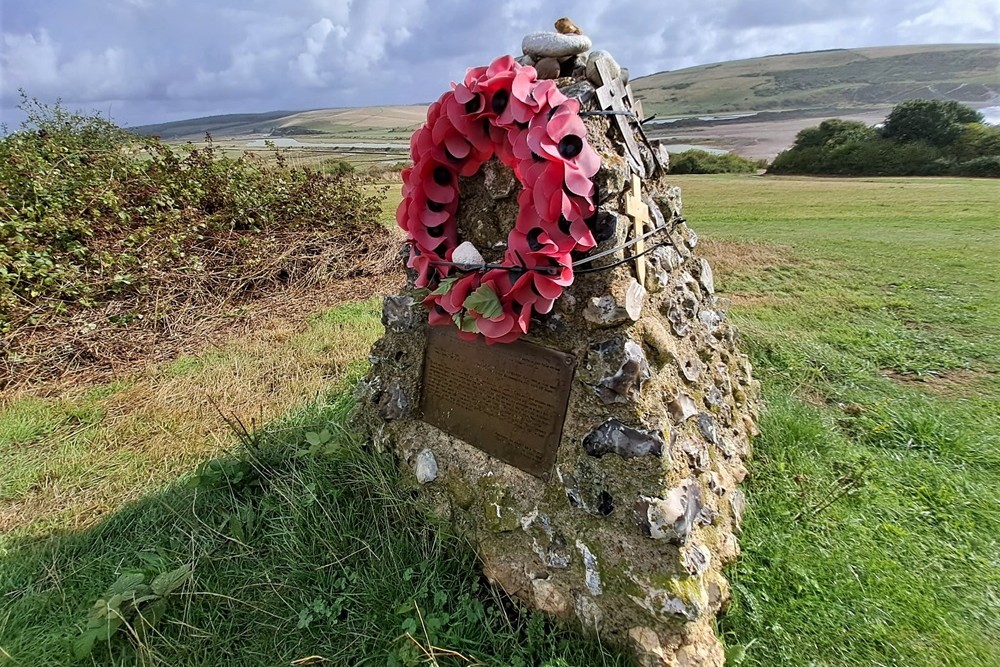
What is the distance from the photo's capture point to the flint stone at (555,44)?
193 cm

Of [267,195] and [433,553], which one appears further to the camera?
[267,195]

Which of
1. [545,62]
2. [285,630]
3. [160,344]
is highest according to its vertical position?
[545,62]

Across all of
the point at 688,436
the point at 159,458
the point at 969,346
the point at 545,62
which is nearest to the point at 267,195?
the point at 159,458

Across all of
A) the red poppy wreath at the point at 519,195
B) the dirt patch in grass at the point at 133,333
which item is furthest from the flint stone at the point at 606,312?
the dirt patch in grass at the point at 133,333

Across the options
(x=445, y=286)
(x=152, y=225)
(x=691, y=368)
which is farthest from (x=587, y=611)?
(x=152, y=225)

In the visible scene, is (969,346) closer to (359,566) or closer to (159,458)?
(359,566)

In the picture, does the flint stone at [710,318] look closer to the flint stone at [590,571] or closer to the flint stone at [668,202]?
the flint stone at [668,202]

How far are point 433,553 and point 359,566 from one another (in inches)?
12.7

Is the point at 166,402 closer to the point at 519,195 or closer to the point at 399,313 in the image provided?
the point at 399,313

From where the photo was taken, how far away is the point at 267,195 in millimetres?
7598

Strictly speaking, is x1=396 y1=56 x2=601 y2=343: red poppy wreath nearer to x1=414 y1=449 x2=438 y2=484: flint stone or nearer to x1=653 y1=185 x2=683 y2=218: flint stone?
x1=414 y1=449 x2=438 y2=484: flint stone

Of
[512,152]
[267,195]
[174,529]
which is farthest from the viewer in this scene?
[267,195]

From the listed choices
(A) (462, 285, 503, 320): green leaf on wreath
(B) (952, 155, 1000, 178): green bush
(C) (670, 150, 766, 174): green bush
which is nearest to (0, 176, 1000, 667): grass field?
(A) (462, 285, 503, 320): green leaf on wreath

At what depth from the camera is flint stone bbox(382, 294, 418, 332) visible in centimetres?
243
